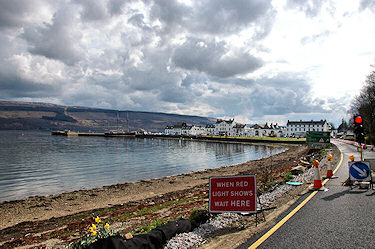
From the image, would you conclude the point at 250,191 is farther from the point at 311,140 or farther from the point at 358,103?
the point at 358,103

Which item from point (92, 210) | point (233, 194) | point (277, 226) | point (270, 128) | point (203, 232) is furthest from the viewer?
point (270, 128)

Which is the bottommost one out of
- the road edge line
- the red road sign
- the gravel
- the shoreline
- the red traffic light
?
the shoreline

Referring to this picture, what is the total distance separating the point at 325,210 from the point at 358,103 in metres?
80.2

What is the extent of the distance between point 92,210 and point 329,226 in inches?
507

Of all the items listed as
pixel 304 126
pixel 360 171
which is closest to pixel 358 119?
pixel 360 171

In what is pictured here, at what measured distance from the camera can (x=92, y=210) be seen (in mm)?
15328

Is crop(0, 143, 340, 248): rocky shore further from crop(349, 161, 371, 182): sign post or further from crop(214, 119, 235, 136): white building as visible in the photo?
crop(214, 119, 235, 136): white building

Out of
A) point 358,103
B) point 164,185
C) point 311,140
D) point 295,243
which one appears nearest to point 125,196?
point 164,185

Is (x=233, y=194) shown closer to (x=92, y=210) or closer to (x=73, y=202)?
(x=92, y=210)

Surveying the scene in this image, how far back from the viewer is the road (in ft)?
18.5

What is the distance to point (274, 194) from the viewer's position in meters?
10.9

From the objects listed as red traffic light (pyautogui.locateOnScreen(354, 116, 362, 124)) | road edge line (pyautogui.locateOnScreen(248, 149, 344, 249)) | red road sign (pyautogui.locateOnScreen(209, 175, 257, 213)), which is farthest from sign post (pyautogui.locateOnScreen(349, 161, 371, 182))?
red road sign (pyautogui.locateOnScreen(209, 175, 257, 213))

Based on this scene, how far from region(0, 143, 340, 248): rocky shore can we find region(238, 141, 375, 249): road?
12.7 ft

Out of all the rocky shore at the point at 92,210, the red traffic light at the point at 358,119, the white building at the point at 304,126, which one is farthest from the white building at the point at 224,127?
the red traffic light at the point at 358,119
